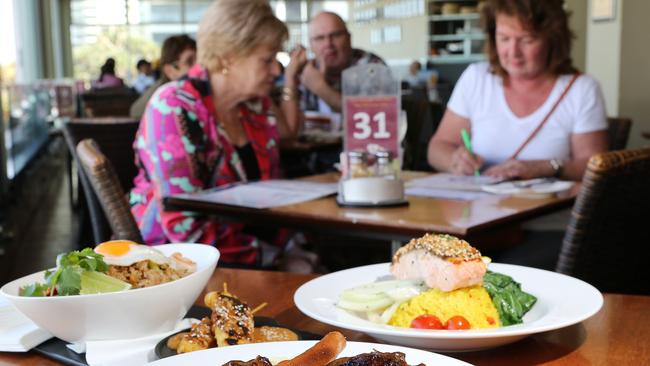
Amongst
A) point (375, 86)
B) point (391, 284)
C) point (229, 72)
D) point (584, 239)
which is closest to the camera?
point (391, 284)

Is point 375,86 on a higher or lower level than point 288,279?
higher

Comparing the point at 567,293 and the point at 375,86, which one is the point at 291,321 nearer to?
the point at 567,293

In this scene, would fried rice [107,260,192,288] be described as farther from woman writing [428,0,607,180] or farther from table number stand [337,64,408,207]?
woman writing [428,0,607,180]

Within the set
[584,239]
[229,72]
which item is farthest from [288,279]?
[229,72]

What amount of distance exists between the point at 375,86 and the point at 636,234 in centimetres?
87

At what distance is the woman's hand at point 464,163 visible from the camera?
8.77 feet

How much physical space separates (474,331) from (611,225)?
88cm

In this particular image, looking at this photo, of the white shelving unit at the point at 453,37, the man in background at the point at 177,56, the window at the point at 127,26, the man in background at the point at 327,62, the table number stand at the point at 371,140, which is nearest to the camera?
the table number stand at the point at 371,140

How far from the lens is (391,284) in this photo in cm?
106

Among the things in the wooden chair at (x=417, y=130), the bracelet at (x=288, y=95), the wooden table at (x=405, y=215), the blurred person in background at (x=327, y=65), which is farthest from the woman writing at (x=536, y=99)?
the blurred person in background at (x=327, y=65)

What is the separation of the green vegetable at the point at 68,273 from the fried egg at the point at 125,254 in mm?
21

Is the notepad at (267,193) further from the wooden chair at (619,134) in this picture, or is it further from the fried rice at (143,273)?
the wooden chair at (619,134)

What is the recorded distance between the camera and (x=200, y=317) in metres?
1.05

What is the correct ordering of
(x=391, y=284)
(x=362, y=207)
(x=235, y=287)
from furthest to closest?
1. (x=362, y=207)
2. (x=235, y=287)
3. (x=391, y=284)
